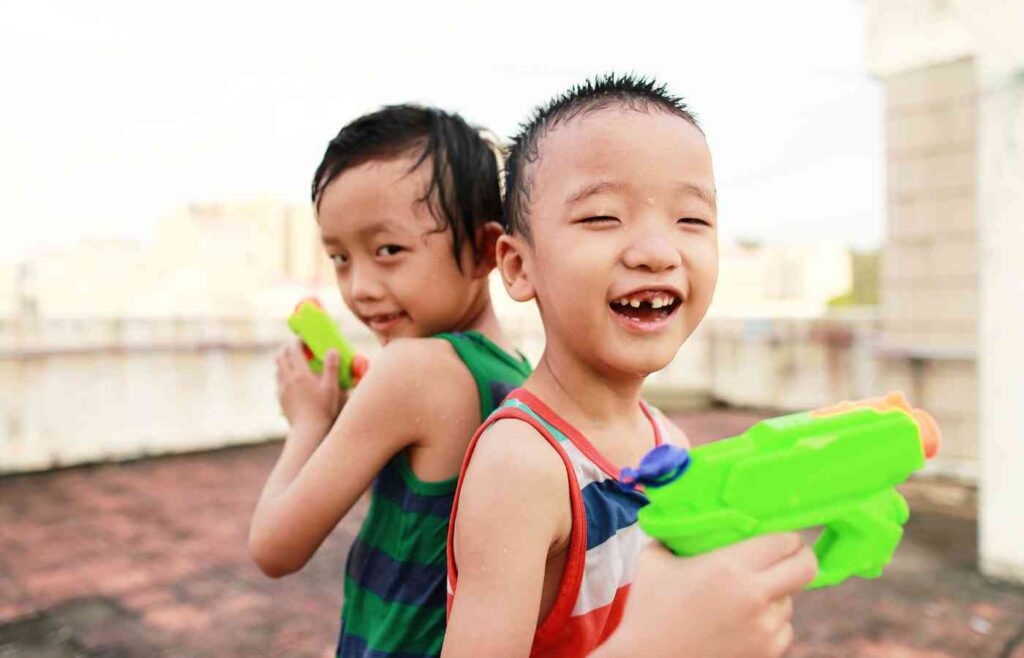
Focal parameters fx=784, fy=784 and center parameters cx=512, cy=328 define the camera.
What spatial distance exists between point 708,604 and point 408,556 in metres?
0.44

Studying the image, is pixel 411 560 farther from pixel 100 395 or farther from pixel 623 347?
pixel 100 395

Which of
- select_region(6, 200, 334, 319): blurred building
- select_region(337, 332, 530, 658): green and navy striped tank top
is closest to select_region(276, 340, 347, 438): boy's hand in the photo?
select_region(337, 332, 530, 658): green and navy striped tank top

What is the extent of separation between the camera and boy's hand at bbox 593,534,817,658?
0.79 meters

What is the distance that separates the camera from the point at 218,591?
3559 millimetres

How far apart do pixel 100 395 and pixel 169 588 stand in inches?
109

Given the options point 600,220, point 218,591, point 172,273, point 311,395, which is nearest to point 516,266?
point 600,220

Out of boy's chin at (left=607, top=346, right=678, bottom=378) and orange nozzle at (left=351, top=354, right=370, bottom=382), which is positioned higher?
boy's chin at (left=607, top=346, right=678, bottom=378)

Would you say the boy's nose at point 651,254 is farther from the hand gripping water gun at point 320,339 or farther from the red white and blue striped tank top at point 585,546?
the hand gripping water gun at point 320,339

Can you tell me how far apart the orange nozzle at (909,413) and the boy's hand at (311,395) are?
2.45 ft

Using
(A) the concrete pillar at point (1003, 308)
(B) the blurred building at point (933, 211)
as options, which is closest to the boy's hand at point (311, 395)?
(A) the concrete pillar at point (1003, 308)

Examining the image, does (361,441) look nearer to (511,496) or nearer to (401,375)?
(401,375)

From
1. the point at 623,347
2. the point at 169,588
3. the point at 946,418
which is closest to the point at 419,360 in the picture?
the point at 623,347

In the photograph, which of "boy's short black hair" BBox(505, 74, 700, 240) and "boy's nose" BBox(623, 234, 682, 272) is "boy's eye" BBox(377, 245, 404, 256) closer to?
"boy's short black hair" BBox(505, 74, 700, 240)

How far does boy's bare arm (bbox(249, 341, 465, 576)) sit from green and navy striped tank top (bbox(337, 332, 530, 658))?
5 cm
